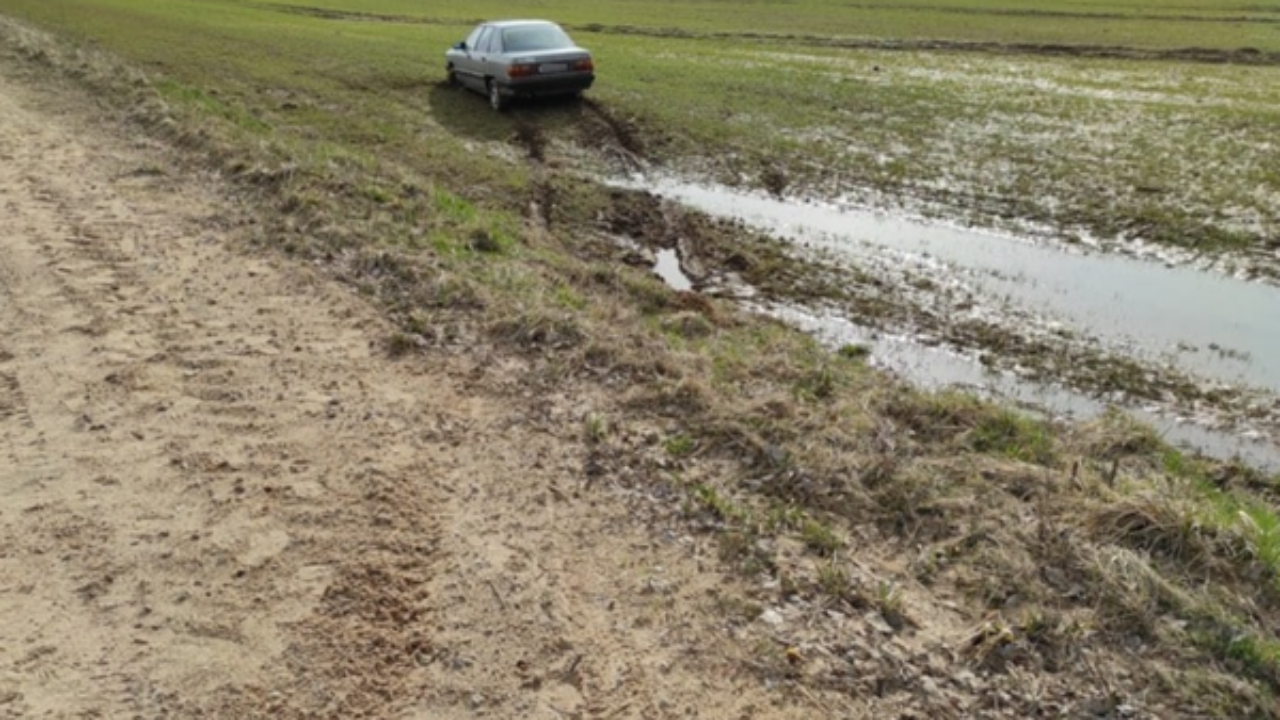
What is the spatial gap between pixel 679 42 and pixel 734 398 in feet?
84.2

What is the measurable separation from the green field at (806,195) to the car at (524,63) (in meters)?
0.58

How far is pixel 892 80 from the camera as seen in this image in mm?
21344

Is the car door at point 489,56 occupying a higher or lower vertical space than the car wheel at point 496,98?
higher

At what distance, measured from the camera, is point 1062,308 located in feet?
31.3

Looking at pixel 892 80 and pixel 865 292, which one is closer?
pixel 865 292

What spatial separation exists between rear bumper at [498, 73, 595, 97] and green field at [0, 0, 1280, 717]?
47 centimetres

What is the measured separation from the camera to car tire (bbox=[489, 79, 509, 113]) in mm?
17812

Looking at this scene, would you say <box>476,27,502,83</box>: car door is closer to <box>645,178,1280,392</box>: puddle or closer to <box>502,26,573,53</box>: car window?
<box>502,26,573,53</box>: car window

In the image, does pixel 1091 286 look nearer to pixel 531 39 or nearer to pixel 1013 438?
pixel 1013 438

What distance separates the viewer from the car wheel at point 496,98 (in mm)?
17828

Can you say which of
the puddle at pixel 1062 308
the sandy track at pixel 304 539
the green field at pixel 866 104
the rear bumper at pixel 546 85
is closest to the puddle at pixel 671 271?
the puddle at pixel 1062 308

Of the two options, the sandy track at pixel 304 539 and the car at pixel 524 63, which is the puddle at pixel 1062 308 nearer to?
the sandy track at pixel 304 539

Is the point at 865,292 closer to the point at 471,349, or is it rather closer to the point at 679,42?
the point at 471,349

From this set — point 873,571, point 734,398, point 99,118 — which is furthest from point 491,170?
point 873,571
